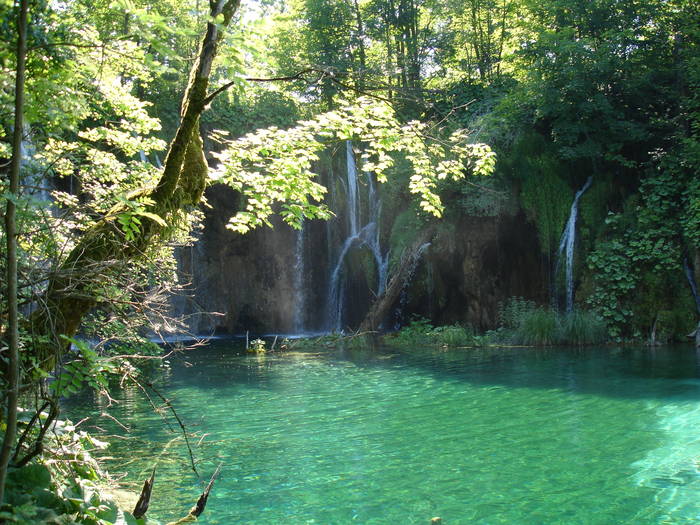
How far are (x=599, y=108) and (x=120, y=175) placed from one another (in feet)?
44.6

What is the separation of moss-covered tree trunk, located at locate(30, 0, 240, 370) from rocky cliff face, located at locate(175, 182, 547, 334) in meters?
12.2

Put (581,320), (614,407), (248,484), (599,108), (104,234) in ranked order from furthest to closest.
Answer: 1. (599,108)
2. (581,320)
3. (614,407)
4. (248,484)
5. (104,234)

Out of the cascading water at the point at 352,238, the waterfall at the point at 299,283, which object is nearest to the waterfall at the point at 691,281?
the cascading water at the point at 352,238

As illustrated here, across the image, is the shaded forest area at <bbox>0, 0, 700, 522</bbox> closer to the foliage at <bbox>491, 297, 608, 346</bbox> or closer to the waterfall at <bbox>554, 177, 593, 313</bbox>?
the waterfall at <bbox>554, 177, 593, 313</bbox>

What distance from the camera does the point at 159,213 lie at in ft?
15.0

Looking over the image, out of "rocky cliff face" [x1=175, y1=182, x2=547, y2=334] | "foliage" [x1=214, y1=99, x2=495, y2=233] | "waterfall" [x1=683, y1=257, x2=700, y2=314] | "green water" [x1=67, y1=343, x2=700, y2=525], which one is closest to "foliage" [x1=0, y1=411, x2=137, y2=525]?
"green water" [x1=67, y1=343, x2=700, y2=525]

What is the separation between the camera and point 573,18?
17.7 m

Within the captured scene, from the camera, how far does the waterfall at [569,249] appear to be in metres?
16.3

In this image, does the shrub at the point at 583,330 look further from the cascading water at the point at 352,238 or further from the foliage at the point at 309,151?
the foliage at the point at 309,151

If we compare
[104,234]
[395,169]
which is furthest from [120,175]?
[395,169]

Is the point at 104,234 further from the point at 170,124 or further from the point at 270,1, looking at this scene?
the point at 170,124

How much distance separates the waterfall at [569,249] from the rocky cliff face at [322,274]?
71 centimetres

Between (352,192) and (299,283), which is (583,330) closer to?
(352,192)

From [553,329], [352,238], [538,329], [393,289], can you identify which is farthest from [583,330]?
[352,238]
